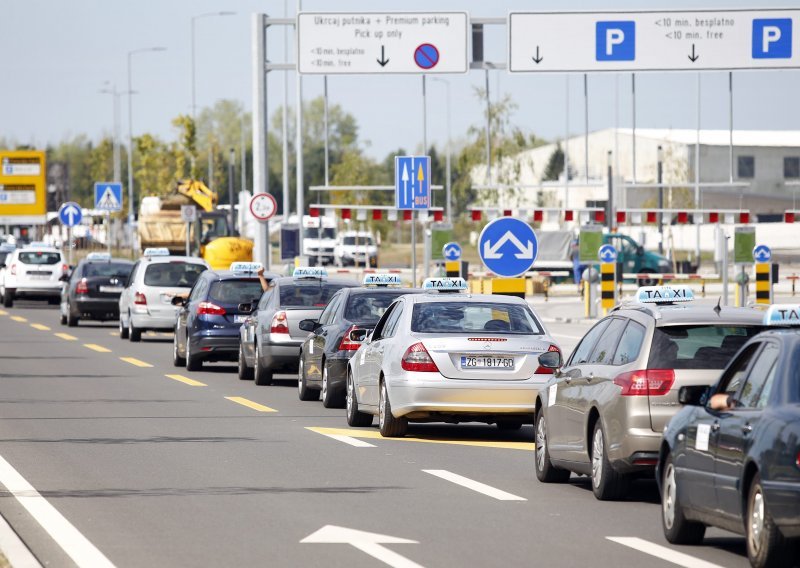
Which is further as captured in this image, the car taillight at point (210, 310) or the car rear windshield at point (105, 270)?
the car rear windshield at point (105, 270)

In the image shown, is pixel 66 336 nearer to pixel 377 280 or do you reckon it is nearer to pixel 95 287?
pixel 95 287

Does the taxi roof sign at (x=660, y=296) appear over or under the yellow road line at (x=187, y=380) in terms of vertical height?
over

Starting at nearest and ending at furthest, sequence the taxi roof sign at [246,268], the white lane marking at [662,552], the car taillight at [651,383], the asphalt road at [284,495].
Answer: the white lane marking at [662,552] < the asphalt road at [284,495] < the car taillight at [651,383] < the taxi roof sign at [246,268]

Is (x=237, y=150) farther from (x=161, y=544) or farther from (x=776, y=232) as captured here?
(x=161, y=544)

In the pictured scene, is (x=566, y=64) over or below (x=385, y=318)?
over

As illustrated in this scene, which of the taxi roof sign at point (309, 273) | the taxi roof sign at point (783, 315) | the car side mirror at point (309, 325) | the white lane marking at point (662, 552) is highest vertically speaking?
the taxi roof sign at point (783, 315)

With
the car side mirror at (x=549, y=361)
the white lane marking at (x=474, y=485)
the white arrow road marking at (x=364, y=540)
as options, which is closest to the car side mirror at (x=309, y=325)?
the car side mirror at (x=549, y=361)

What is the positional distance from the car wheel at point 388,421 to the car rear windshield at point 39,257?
1455 inches

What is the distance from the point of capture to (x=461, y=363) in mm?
16359

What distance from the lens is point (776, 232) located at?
90688mm

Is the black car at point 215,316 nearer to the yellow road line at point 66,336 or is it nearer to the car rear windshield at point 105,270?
the yellow road line at point 66,336

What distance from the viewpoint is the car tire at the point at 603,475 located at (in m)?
12.1

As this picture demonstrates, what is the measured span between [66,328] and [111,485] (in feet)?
94.3

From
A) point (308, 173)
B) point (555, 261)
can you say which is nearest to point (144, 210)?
point (555, 261)
